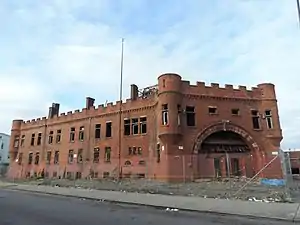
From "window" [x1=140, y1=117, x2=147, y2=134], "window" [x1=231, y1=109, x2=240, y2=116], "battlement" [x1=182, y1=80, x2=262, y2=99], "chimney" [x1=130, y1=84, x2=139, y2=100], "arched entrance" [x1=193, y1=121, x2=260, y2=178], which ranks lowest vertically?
"arched entrance" [x1=193, y1=121, x2=260, y2=178]

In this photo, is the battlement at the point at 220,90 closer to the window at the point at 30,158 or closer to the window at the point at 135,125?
the window at the point at 135,125

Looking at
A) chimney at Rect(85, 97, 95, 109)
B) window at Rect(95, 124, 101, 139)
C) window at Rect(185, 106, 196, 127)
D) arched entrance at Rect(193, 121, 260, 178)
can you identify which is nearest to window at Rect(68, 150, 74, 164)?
window at Rect(95, 124, 101, 139)

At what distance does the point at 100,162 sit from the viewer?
41.4 meters

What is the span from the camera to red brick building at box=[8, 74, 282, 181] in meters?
32.6

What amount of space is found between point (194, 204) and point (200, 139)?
19.3 meters

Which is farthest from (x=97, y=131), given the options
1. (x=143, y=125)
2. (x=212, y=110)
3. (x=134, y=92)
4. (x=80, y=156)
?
(x=212, y=110)

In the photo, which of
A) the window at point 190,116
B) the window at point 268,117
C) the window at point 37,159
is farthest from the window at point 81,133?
the window at point 268,117

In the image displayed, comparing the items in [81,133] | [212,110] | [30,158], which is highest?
[212,110]

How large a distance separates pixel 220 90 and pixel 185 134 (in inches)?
278

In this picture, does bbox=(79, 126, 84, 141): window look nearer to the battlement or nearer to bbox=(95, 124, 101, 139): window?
bbox=(95, 124, 101, 139): window

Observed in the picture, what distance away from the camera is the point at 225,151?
112ft

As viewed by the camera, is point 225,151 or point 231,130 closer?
point 225,151

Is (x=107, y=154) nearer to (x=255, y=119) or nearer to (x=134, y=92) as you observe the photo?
(x=134, y=92)

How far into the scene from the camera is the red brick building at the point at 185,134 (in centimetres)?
3264
